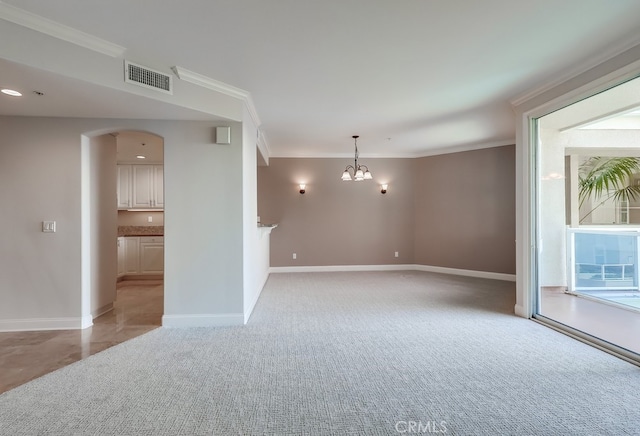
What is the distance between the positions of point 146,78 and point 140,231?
4558mm

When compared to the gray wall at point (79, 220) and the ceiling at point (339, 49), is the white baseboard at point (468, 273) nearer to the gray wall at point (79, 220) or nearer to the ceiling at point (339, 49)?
the ceiling at point (339, 49)

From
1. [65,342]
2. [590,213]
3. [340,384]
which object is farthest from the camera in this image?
[590,213]

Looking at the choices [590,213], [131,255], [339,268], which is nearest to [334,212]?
[339,268]

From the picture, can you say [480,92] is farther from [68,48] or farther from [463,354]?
[68,48]

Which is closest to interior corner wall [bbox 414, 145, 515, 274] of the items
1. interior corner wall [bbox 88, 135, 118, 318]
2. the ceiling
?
the ceiling

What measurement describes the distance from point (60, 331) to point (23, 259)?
2.87 ft

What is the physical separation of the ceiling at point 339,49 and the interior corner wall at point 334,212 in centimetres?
304

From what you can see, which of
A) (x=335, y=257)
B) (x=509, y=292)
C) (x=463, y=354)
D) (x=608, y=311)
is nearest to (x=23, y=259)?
(x=463, y=354)

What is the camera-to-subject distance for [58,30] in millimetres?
2285

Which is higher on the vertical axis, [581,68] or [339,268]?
[581,68]

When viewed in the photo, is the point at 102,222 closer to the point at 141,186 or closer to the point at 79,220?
the point at 79,220

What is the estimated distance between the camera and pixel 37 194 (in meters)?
3.45

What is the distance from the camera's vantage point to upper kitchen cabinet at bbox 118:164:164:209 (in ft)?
21.7

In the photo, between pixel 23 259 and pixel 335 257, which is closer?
pixel 23 259
